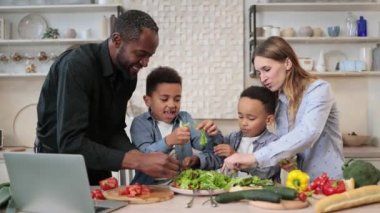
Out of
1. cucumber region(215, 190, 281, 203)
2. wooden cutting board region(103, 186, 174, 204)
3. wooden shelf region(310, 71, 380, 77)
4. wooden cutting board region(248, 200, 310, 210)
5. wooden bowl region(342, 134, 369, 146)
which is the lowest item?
wooden bowl region(342, 134, 369, 146)

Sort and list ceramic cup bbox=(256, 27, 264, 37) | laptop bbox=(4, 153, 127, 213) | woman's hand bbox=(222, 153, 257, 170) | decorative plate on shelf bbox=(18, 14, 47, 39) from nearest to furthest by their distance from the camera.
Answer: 1. laptop bbox=(4, 153, 127, 213)
2. woman's hand bbox=(222, 153, 257, 170)
3. ceramic cup bbox=(256, 27, 264, 37)
4. decorative plate on shelf bbox=(18, 14, 47, 39)

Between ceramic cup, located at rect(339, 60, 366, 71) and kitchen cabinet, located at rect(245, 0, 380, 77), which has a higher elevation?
kitchen cabinet, located at rect(245, 0, 380, 77)

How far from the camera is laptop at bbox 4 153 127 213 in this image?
4.12ft

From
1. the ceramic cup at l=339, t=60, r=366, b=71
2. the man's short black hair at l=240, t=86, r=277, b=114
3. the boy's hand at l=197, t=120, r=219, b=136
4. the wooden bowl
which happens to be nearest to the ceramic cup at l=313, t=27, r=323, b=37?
the ceramic cup at l=339, t=60, r=366, b=71

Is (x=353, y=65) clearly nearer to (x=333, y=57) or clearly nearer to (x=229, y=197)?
(x=333, y=57)

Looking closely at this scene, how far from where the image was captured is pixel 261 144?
2.09m

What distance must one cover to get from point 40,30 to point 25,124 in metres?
0.80

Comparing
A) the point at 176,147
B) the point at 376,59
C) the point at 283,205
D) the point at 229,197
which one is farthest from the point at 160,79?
the point at 376,59

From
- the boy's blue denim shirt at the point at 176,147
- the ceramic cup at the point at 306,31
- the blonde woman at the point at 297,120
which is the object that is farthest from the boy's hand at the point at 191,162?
the ceramic cup at the point at 306,31

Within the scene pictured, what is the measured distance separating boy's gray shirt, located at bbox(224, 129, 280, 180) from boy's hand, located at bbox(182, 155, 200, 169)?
220 millimetres

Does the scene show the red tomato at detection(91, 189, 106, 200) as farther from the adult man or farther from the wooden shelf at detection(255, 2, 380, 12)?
the wooden shelf at detection(255, 2, 380, 12)

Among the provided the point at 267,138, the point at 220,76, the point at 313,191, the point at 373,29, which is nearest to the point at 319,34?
the point at 373,29

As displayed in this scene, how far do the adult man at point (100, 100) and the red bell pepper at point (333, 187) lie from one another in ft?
1.67

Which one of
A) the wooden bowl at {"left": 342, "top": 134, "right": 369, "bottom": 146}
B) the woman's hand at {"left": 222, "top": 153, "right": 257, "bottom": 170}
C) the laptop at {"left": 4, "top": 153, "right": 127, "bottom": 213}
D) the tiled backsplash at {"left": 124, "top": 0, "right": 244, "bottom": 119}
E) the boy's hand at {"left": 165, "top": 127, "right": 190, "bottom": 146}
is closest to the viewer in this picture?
the laptop at {"left": 4, "top": 153, "right": 127, "bottom": 213}
